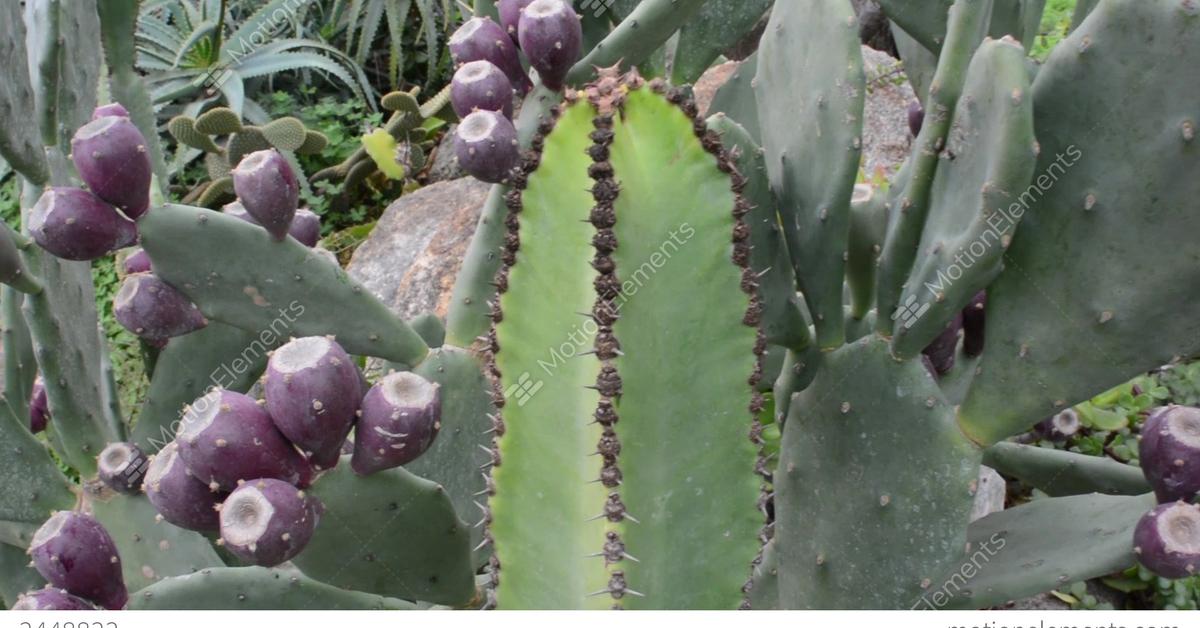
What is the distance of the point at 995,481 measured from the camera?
207 cm

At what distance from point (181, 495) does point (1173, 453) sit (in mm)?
1089

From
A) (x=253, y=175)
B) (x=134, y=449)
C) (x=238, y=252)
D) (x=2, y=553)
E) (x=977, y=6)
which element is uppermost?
(x=977, y=6)

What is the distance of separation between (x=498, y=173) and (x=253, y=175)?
0.31 m

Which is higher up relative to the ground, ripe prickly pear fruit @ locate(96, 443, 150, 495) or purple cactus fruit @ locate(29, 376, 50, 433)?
ripe prickly pear fruit @ locate(96, 443, 150, 495)

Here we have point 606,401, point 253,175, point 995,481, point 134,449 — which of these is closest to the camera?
point 606,401

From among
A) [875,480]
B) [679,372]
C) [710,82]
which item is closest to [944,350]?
[875,480]

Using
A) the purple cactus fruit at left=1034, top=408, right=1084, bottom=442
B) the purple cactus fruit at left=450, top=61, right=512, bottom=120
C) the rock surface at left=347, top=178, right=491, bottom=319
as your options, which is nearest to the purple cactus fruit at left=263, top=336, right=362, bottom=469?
the purple cactus fruit at left=450, top=61, right=512, bottom=120

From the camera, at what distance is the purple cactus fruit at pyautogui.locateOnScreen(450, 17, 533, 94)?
1412 mm

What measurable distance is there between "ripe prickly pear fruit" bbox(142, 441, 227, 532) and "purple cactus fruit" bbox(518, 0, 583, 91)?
2.30 ft

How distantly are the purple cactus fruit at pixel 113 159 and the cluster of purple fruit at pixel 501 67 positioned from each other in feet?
1.26

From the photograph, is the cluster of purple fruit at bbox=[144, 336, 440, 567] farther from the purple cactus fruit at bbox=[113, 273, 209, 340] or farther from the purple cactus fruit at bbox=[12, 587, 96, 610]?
the purple cactus fruit at bbox=[113, 273, 209, 340]

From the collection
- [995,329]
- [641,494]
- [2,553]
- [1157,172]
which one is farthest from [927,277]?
[2,553]

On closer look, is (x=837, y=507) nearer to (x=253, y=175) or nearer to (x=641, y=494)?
(x=641, y=494)

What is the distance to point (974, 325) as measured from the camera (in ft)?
4.42
